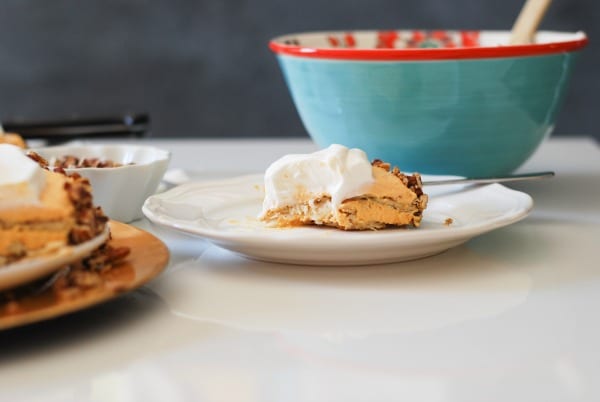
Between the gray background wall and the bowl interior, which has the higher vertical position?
the bowl interior

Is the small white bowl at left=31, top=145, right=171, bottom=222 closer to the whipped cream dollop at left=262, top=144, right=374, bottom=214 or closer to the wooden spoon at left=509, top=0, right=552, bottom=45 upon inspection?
the whipped cream dollop at left=262, top=144, right=374, bottom=214

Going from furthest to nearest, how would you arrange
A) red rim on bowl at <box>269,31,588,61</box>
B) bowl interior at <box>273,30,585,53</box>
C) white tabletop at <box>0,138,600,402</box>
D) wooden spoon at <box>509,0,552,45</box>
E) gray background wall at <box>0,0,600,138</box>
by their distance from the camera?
gray background wall at <box>0,0,600,138</box>
bowl interior at <box>273,30,585,53</box>
wooden spoon at <box>509,0,552,45</box>
red rim on bowl at <box>269,31,588,61</box>
white tabletop at <box>0,138,600,402</box>

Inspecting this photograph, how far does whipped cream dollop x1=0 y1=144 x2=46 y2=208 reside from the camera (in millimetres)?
710

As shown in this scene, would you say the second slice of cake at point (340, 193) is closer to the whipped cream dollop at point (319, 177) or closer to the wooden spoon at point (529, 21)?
the whipped cream dollop at point (319, 177)

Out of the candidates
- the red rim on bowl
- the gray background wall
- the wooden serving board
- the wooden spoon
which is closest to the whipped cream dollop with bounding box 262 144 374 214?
the wooden serving board

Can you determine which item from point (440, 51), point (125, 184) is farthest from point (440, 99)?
point (125, 184)

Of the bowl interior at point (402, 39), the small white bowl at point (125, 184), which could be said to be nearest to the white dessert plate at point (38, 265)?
the small white bowl at point (125, 184)

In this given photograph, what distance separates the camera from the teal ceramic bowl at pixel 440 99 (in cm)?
112

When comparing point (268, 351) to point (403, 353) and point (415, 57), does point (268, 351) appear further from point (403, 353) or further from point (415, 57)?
point (415, 57)

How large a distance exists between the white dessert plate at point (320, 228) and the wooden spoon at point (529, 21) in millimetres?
347

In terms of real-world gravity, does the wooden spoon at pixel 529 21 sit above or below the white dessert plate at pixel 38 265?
above

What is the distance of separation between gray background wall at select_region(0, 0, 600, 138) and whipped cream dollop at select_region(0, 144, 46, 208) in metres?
2.12

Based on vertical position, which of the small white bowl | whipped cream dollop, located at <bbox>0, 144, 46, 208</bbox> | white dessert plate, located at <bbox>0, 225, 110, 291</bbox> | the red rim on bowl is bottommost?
the small white bowl

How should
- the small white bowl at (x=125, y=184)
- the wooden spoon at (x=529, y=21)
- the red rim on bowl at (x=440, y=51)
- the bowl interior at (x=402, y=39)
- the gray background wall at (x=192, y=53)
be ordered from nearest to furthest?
the small white bowl at (x=125, y=184)
the red rim on bowl at (x=440, y=51)
the wooden spoon at (x=529, y=21)
the bowl interior at (x=402, y=39)
the gray background wall at (x=192, y=53)
